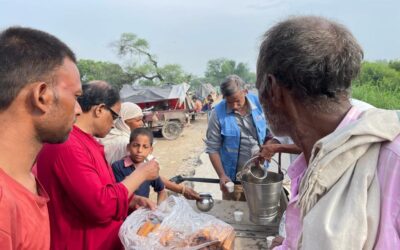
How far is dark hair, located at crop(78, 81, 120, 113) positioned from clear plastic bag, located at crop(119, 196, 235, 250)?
71cm

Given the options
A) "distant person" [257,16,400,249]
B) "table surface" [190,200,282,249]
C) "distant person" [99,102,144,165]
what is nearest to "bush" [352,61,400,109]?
"distant person" [99,102,144,165]

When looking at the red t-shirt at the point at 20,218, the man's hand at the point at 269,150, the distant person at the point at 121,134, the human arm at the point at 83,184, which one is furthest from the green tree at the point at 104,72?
the red t-shirt at the point at 20,218

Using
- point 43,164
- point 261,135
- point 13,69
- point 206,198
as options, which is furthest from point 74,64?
point 261,135

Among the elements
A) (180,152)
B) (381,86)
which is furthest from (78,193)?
(381,86)

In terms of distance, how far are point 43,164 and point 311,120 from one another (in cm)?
129

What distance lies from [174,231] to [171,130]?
1320 centimetres

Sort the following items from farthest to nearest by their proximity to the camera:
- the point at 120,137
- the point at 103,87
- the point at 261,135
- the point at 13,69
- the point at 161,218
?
the point at 261,135
the point at 120,137
the point at 103,87
the point at 161,218
the point at 13,69

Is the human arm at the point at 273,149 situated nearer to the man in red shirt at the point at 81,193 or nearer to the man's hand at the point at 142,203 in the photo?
the man's hand at the point at 142,203

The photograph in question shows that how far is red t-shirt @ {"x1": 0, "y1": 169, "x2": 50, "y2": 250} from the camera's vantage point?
3.14 ft

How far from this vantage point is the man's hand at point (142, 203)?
6.90 ft

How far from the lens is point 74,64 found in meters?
1.35

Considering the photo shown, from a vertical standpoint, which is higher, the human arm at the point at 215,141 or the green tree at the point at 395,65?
the human arm at the point at 215,141

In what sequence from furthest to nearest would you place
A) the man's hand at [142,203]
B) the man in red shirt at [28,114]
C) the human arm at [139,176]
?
1. the man's hand at [142,203]
2. the human arm at [139,176]
3. the man in red shirt at [28,114]

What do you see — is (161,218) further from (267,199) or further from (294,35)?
(294,35)
